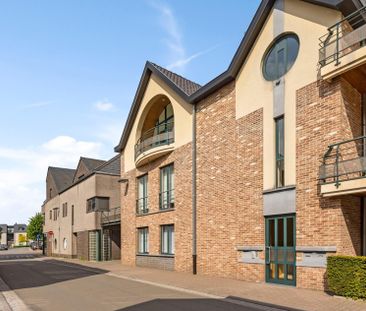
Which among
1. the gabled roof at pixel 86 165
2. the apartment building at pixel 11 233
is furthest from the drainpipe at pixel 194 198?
the apartment building at pixel 11 233

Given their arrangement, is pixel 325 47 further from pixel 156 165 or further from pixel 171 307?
pixel 156 165

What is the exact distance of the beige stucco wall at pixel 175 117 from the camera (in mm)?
20206

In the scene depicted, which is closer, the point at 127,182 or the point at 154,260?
the point at 154,260

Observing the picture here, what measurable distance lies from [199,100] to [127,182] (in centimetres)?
940

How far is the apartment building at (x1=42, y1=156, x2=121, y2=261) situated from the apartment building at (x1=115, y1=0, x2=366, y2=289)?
9727 millimetres

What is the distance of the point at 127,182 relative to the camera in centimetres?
2642

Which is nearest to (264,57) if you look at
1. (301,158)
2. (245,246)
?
(301,158)

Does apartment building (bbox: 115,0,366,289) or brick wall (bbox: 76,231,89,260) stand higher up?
apartment building (bbox: 115,0,366,289)

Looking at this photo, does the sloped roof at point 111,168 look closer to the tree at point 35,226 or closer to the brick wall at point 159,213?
the brick wall at point 159,213

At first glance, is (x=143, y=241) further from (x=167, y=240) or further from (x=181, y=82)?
(x=181, y=82)

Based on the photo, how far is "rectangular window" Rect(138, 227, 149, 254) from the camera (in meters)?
23.8

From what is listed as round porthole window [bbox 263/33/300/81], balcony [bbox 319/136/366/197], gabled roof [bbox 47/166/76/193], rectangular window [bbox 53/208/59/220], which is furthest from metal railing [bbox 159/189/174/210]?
gabled roof [bbox 47/166/76/193]

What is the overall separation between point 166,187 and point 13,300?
36.6 ft

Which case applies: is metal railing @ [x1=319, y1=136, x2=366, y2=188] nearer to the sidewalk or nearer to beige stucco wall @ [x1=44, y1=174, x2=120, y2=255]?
the sidewalk
